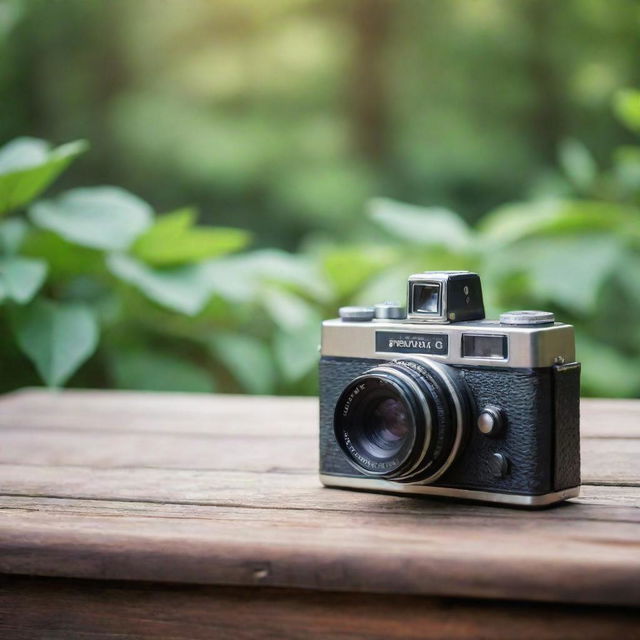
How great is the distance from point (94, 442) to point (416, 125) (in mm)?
2143

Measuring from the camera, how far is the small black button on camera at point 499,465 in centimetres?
83

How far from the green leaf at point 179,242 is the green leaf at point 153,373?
21 centimetres

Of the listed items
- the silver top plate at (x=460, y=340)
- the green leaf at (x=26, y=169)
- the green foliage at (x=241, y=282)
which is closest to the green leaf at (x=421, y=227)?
the green foliage at (x=241, y=282)

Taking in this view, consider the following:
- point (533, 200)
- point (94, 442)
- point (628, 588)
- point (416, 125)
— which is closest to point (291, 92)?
point (416, 125)

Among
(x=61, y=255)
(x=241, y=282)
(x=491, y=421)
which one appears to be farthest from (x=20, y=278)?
(x=491, y=421)

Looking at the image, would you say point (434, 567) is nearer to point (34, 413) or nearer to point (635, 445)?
point (635, 445)

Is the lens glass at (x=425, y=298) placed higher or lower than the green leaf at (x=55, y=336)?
higher

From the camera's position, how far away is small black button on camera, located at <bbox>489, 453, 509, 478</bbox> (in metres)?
0.83

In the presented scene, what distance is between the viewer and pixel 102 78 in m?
3.29

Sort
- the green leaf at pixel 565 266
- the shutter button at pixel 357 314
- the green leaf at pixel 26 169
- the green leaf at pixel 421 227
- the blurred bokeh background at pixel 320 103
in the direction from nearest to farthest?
the shutter button at pixel 357 314 → the green leaf at pixel 26 169 → the green leaf at pixel 565 266 → the green leaf at pixel 421 227 → the blurred bokeh background at pixel 320 103

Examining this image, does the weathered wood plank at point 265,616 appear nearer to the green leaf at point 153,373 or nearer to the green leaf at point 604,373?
the green leaf at point 153,373

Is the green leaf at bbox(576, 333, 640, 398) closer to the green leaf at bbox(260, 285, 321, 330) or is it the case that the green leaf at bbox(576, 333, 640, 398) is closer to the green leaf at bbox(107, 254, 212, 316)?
the green leaf at bbox(260, 285, 321, 330)

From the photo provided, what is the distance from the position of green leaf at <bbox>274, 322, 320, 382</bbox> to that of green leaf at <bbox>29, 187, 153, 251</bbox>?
29cm

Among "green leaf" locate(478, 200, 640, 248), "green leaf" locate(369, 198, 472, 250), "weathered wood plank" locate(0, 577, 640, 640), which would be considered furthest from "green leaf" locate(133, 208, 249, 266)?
"weathered wood plank" locate(0, 577, 640, 640)
